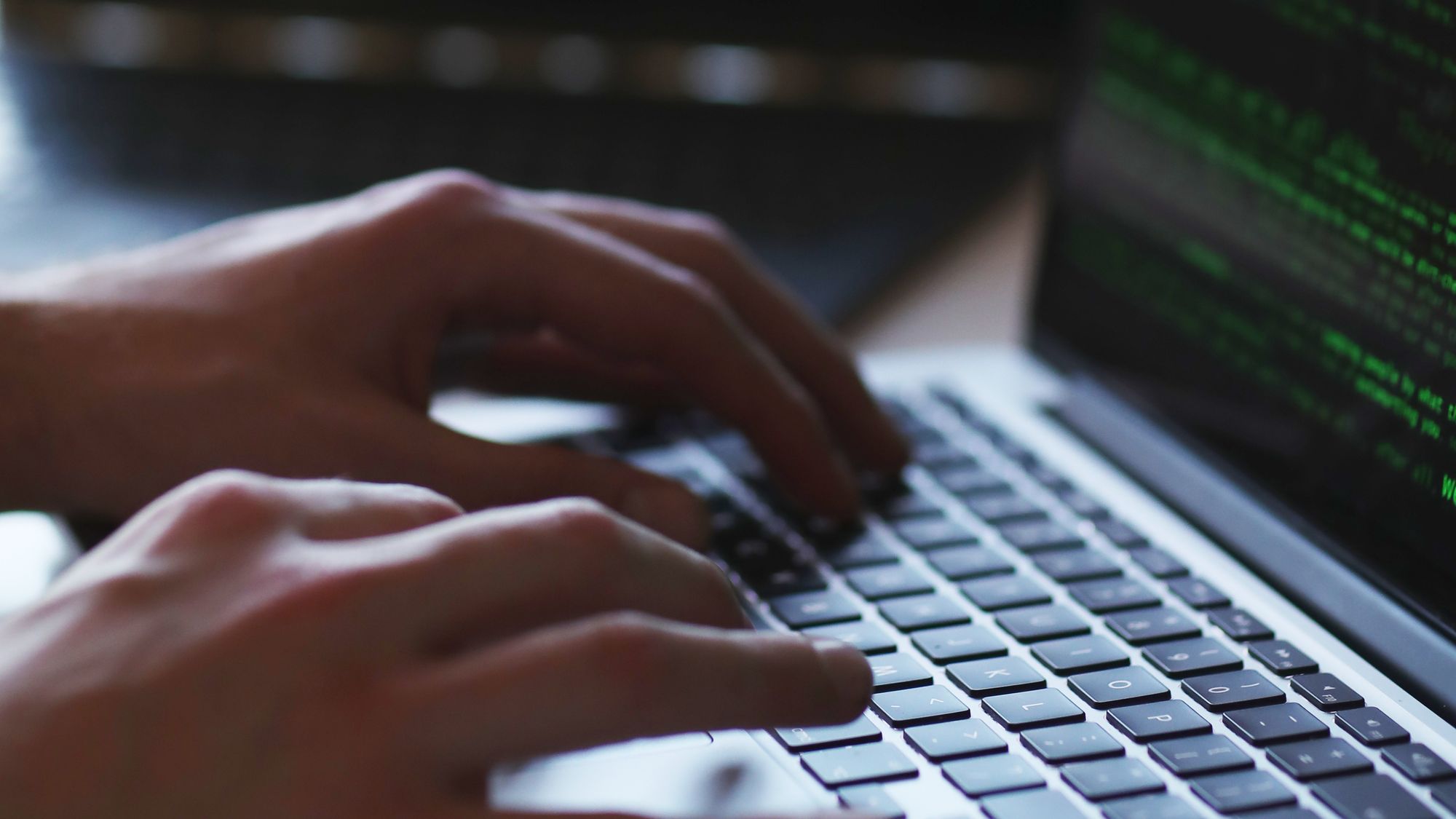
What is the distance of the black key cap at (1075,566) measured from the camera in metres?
0.58

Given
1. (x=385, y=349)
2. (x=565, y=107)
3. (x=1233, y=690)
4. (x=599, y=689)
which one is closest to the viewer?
(x=599, y=689)

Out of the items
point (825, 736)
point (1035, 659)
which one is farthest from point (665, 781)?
point (1035, 659)

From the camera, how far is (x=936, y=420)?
74cm

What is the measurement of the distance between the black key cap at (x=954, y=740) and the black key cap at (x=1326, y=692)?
0.12 meters

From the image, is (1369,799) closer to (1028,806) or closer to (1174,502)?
(1028,806)

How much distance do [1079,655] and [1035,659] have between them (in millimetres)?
16

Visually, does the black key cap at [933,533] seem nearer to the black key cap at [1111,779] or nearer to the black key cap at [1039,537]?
the black key cap at [1039,537]

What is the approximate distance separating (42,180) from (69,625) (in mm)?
626

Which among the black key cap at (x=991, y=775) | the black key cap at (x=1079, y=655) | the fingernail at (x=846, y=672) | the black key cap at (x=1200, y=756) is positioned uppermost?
the fingernail at (x=846, y=672)

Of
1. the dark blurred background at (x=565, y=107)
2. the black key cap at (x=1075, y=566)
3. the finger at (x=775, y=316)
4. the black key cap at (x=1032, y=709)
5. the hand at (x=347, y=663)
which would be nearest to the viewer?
the hand at (x=347, y=663)

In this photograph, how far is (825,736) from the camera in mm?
463

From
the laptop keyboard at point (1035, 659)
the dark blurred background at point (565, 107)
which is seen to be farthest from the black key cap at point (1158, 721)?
the dark blurred background at point (565, 107)

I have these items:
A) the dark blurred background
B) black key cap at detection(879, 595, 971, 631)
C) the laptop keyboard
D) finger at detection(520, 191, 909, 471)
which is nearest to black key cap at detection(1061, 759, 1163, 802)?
the laptop keyboard

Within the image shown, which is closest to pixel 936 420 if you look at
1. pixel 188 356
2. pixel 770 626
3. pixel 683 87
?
pixel 770 626
